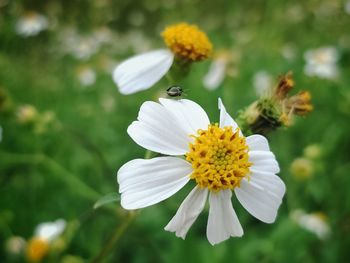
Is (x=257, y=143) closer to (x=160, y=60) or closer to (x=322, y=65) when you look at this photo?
(x=160, y=60)

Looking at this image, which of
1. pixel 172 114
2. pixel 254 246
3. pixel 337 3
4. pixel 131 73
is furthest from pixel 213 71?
pixel 337 3

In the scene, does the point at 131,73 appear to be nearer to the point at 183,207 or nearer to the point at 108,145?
the point at 183,207

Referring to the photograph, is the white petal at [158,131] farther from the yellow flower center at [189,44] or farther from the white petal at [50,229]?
the white petal at [50,229]

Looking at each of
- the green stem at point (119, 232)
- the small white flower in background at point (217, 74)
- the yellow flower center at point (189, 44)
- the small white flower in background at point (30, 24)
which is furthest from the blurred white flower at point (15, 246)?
the small white flower in background at point (30, 24)

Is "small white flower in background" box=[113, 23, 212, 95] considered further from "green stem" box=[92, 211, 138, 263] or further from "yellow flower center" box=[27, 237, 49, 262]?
"yellow flower center" box=[27, 237, 49, 262]

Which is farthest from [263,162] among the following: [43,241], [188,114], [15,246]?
[15,246]
